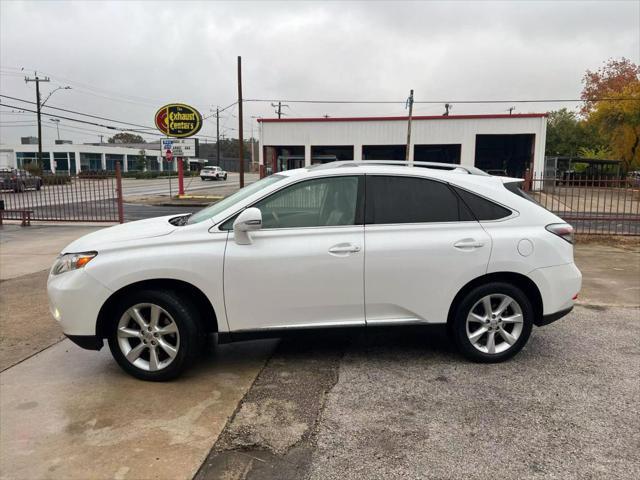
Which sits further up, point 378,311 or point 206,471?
point 378,311

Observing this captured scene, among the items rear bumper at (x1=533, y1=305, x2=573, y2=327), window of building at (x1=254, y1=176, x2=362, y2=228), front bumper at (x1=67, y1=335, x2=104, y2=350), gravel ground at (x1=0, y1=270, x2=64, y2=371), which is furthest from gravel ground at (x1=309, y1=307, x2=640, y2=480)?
gravel ground at (x1=0, y1=270, x2=64, y2=371)

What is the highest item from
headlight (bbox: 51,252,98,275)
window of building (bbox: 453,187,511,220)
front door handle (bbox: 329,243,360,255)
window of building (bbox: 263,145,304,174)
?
window of building (bbox: 263,145,304,174)

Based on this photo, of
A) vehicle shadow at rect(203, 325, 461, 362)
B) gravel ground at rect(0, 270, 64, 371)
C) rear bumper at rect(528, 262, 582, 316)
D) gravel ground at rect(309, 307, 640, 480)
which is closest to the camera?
gravel ground at rect(309, 307, 640, 480)

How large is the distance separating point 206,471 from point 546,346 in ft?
11.2

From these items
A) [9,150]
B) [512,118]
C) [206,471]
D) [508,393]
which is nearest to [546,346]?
[508,393]

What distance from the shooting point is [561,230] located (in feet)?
14.0

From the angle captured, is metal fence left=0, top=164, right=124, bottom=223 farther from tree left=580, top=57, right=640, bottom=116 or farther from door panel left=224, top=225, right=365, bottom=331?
tree left=580, top=57, right=640, bottom=116

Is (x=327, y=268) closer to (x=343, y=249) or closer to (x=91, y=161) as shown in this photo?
(x=343, y=249)

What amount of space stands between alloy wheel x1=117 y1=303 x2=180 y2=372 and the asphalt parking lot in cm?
20

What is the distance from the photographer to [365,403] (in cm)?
361

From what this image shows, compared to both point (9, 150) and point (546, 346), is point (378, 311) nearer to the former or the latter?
point (546, 346)

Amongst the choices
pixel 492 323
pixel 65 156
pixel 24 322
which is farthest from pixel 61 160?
pixel 492 323

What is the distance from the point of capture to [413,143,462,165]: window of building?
113ft

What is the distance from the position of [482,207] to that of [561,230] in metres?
0.72
